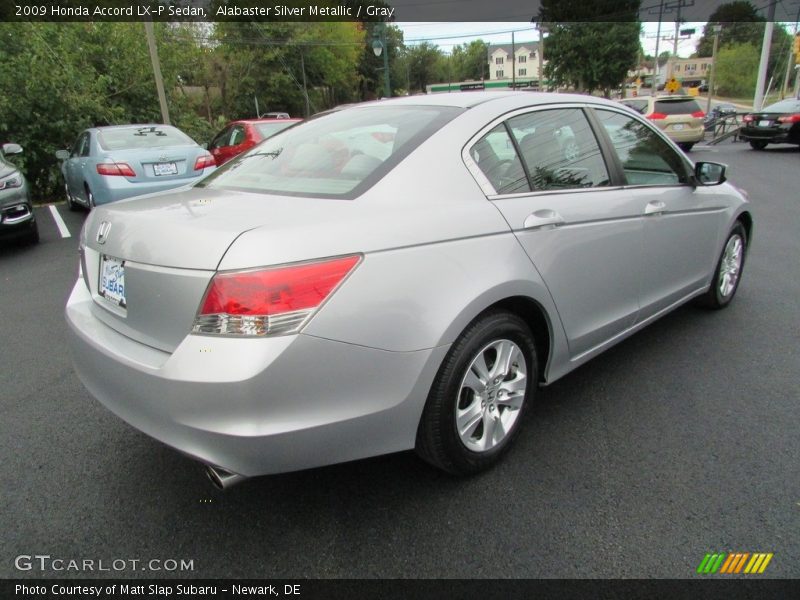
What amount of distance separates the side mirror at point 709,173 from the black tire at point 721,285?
1.72ft

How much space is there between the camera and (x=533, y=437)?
272cm

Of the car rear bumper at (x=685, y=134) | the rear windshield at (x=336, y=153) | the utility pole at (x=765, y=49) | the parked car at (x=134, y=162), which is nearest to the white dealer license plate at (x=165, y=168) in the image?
the parked car at (x=134, y=162)

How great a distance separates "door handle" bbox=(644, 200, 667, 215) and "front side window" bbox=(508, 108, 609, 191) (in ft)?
1.05

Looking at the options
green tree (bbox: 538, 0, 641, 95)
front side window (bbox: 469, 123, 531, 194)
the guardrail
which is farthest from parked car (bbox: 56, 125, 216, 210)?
green tree (bbox: 538, 0, 641, 95)

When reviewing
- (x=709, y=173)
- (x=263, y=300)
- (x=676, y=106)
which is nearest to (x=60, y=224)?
(x=263, y=300)

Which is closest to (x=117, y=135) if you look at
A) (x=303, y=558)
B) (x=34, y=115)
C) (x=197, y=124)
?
(x=34, y=115)

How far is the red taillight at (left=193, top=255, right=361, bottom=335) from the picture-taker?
1.73 metres

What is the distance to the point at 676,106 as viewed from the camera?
677 inches

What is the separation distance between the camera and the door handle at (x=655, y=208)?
10.1 ft

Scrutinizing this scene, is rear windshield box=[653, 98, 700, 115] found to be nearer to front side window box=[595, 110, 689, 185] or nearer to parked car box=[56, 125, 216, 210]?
parked car box=[56, 125, 216, 210]

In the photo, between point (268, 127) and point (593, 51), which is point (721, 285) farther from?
point (593, 51)

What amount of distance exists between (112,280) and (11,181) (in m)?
5.70

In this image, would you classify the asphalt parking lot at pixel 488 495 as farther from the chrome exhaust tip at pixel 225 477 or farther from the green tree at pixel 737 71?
the green tree at pixel 737 71

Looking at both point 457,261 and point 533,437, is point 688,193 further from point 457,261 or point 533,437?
point 457,261
